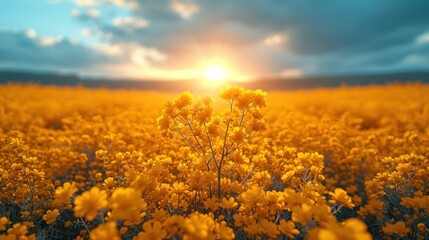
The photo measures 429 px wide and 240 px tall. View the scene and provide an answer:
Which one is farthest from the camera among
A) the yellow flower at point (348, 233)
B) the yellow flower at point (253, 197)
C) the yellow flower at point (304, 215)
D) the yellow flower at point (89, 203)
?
the yellow flower at point (253, 197)

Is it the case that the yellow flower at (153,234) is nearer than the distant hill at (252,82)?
Result: Yes

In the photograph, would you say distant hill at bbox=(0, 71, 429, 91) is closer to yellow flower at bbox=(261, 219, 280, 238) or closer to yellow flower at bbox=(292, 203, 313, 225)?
yellow flower at bbox=(261, 219, 280, 238)

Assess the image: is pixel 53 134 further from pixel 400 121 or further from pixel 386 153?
pixel 400 121

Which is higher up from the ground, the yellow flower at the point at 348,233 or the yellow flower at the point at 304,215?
the yellow flower at the point at 348,233

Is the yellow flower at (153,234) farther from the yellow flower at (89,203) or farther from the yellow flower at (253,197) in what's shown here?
the yellow flower at (253,197)

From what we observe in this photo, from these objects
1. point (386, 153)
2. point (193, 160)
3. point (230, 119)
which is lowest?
point (386, 153)

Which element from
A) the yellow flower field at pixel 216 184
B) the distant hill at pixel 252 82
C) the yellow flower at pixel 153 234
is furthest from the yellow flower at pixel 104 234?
the distant hill at pixel 252 82

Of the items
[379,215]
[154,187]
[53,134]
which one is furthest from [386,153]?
[53,134]

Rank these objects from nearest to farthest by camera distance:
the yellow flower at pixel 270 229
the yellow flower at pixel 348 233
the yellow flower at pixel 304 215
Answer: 1. the yellow flower at pixel 348 233
2. the yellow flower at pixel 304 215
3. the yellow flower at pixel 270 229

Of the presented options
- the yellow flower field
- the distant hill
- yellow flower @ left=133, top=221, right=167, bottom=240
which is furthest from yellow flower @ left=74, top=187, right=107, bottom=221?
the distant hill

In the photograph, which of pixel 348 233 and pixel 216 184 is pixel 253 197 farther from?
pixel 348 233

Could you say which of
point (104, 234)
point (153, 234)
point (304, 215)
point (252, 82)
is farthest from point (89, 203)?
point (252, 82)
